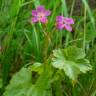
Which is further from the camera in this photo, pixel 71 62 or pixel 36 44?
pixel 36 44

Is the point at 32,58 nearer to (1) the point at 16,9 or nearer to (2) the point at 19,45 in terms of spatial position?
(2) the point at 19,45

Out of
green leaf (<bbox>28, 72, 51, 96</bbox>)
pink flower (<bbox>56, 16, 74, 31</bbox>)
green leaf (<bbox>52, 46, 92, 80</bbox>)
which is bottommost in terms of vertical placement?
green leaf (<bbox>28, 72, 51, 96</bbox>)

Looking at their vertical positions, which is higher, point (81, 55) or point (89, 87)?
point (81, 55)

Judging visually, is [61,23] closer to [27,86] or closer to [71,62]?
[71,62]

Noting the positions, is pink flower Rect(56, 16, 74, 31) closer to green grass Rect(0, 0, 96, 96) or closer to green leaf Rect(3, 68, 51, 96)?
green grass Rect(0, 0, 96, 96)

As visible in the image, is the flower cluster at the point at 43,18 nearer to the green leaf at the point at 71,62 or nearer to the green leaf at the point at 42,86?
the green leaf at the point at 71,62

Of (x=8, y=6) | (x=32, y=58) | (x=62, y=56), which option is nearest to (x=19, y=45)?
(x=32, y=58)

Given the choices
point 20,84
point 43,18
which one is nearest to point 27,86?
point 20,84

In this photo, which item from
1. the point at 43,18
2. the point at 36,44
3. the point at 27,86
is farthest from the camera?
the point at 36,44

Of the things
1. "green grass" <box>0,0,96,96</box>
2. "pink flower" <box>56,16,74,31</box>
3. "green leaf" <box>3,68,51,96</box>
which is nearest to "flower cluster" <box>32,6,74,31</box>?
"pink flower" <box>56,16,74,31</box>
